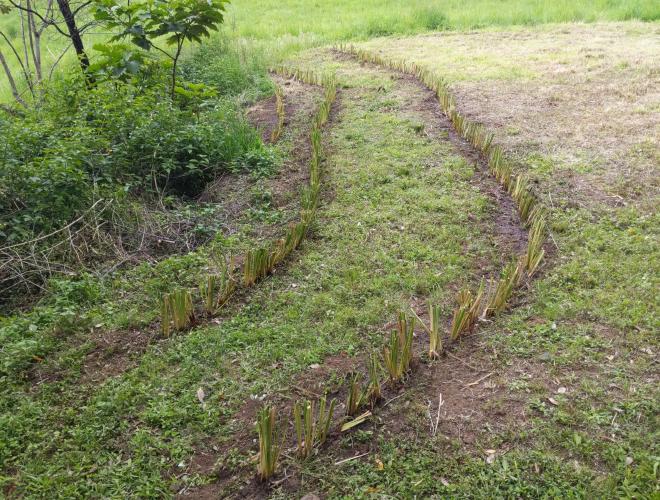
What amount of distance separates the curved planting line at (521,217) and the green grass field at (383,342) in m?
0.09

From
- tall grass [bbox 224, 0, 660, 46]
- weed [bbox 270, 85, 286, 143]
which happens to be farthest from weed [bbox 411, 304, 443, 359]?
tall grass [bbox 224, 0, 660, 46]

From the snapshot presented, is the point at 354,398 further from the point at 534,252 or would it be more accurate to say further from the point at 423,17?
the point at 423,17

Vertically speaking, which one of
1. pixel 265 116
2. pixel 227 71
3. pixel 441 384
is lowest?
pixel 441 384

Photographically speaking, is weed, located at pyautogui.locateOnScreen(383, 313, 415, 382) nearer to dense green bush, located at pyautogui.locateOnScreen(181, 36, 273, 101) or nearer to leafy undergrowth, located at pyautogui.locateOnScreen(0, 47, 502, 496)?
leafy undergrowth, located at pyautogui.locateOnScreen(0, 47, 502, 496)

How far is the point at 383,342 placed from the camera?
323 cm

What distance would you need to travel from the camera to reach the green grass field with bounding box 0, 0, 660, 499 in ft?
8.01

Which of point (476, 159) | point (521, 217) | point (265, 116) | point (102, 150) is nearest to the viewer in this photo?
point (521, 217)

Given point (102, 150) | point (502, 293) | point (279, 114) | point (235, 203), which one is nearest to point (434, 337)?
point (502, 293)

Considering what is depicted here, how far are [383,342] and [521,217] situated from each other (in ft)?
6.42

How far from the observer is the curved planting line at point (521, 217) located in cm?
326

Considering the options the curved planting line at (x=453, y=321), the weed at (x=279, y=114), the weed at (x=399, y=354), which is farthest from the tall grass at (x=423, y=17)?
the weed at (x=399, y=354)

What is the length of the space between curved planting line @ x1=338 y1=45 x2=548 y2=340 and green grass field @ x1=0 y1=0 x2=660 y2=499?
9 centimetres

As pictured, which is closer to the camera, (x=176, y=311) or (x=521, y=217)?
(x=176, y=311)

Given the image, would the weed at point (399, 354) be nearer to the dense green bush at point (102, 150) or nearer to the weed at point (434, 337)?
the weed at point (434, 337)
